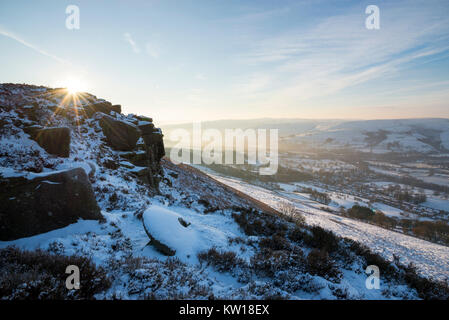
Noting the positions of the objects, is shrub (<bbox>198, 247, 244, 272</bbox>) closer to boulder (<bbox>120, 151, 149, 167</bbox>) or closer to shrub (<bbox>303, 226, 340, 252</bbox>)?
shrub (<bbox>303, 226, 340, 252</bbox>)

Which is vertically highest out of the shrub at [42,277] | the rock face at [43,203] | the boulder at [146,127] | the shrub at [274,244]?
the boulder at [146,127]

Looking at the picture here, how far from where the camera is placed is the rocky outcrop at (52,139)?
36.9 ft

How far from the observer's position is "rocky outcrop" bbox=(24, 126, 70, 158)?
11.3 meters

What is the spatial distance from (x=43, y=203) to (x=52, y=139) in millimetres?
7014

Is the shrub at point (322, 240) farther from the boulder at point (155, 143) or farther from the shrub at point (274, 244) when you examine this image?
the boulder at point (155, 143)

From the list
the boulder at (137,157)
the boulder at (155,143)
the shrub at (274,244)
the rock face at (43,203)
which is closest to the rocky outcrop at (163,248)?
the rock face at (43,203)

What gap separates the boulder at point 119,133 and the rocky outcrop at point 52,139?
18.9 ft

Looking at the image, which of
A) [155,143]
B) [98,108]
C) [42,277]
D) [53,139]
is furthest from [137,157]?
[42,277]

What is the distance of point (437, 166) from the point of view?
593 ft

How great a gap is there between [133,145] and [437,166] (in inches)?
10612
